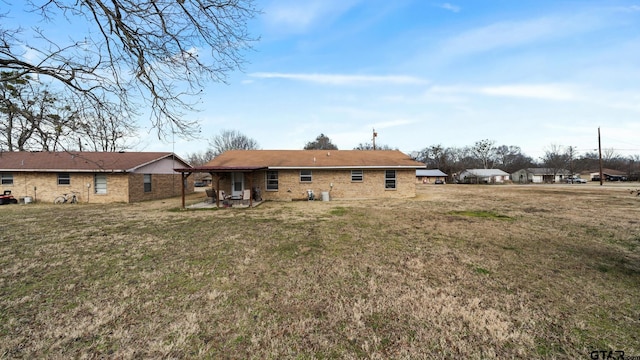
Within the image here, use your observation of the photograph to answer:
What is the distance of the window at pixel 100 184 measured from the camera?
1711cm

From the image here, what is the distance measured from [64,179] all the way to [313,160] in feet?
55.0

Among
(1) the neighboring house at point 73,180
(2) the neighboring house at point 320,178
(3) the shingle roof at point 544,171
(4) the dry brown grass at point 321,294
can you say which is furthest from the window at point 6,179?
(3) the shingle roof at point 544,171

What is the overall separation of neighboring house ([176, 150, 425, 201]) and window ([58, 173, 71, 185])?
9.23 meters

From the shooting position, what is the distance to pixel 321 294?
3887mm

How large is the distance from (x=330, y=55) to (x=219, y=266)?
1188cm

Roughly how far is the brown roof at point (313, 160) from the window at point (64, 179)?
8885mm

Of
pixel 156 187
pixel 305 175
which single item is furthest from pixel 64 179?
pixel 305 175

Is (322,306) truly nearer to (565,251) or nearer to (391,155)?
(565,251)

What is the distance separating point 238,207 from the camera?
46.0ft

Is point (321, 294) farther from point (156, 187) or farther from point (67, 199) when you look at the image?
point (67, 199)

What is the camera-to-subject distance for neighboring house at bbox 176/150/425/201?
17.5m

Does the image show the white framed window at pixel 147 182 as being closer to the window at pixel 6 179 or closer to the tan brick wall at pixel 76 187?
the tan brick wall at pixel 76 187

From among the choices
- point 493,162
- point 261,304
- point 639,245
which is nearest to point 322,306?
point 261,304

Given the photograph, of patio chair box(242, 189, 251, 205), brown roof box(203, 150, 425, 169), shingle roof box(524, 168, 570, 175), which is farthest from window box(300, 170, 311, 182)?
shingle roof box(524, 168, 570, 175)
